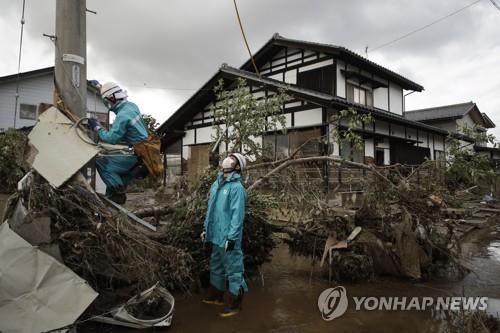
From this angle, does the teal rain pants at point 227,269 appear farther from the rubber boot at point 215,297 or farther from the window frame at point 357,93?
the window frame at point 357,93

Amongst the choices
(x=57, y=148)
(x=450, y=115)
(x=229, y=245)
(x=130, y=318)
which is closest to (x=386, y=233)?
(x=229, y=245)

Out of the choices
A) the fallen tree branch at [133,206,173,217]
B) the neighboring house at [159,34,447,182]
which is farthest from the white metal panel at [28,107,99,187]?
the neighboring house at [159,34,447,182]

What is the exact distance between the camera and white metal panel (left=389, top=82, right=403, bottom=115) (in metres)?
17.3

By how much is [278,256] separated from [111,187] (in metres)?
4.61

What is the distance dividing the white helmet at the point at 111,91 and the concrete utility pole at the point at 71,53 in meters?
0.29

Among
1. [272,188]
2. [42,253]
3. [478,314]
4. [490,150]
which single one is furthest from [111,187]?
[490,150]

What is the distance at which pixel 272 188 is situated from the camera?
7180 mm

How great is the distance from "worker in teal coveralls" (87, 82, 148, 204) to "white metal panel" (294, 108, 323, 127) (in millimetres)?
8981

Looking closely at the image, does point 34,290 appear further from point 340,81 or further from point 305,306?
point 340,81

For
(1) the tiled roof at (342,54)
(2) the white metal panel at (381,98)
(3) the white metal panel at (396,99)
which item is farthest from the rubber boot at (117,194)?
(3) the white metal panel at (396,99)

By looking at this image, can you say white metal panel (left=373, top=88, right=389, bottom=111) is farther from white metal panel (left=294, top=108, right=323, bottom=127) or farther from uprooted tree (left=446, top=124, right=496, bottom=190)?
uprooted tree (left=446, top=124, right=496, bottom=190)

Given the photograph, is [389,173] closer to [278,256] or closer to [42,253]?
[278,256]

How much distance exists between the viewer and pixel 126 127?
13.9ft
